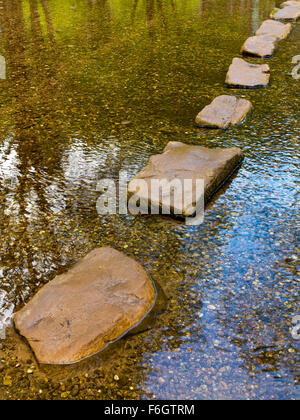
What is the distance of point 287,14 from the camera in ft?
26.5

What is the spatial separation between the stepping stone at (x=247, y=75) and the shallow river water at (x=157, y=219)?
0.40ft

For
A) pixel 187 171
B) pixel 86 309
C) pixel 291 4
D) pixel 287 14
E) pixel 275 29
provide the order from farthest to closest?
1. pixel 291 4
2. pixel 287 14
3. pixel 275 29
4. pixel 187 171
5. pixel 86 309

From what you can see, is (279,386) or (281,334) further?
(281,334)

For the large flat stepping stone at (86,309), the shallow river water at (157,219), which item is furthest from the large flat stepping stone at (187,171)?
the large flat stepping stone at (86,309)

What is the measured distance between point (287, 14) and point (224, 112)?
459 cm

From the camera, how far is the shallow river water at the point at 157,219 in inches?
86.3

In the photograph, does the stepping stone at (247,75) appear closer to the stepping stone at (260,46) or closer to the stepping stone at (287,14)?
the stepping stone at (260,46)

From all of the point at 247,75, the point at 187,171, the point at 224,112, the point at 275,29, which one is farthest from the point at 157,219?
the point at 275,29

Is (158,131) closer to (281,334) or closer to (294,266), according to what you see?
(294,266)

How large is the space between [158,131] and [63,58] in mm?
2729

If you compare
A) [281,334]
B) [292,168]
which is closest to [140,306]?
[281,334]

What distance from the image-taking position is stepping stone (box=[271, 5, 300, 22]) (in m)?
7.97

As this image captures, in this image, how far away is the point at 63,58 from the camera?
21.0 feet

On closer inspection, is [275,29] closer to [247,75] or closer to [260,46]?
[260,46]
